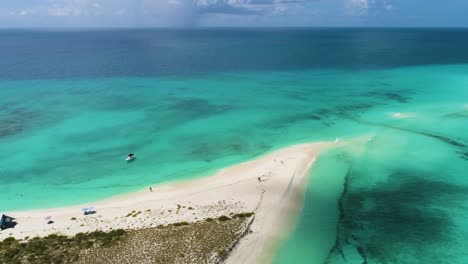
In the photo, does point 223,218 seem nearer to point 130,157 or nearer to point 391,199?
point 391,199

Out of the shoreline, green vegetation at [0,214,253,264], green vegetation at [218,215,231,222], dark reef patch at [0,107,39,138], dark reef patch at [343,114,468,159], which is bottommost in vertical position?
the shoreline

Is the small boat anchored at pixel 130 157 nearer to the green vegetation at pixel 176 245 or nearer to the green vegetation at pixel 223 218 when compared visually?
the green vegetation at pixel 176 245

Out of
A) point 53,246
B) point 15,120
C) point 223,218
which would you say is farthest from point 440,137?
point 15,120

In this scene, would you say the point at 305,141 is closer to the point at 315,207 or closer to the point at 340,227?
the point at 315,207

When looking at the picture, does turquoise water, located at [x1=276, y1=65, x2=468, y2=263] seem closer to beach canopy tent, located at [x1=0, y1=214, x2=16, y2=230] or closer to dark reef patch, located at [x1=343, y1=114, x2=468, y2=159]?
dark reef patch, located at [x1=343, y1=114, x2=468, y2=159]

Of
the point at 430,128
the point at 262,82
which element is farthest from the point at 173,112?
the point at 430,128

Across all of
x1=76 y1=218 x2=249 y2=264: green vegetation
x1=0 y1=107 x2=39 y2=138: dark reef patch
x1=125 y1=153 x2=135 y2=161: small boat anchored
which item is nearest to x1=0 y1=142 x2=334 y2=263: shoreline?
x1=76 y1=218 x2=249 y2=264: green vegetation
